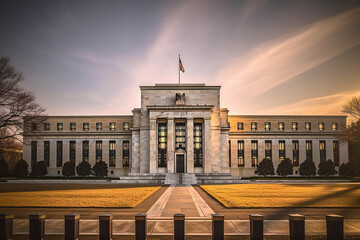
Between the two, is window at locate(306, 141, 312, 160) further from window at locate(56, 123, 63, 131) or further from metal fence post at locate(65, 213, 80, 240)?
metal fence post at locate(65, 213, 80, 240)

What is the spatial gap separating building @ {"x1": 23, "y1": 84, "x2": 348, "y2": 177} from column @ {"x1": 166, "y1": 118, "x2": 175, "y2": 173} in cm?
65

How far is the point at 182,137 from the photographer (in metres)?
65.7

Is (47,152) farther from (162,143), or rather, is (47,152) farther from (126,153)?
(162,143)

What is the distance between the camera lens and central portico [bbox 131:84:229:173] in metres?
63.9

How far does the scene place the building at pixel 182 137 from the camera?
65.2 meters

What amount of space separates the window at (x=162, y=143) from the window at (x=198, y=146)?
6844mm

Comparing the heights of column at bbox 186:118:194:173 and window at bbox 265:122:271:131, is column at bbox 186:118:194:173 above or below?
below

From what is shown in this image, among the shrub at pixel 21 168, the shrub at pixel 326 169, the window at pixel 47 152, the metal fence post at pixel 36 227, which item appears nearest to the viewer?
the metal fence post at pixel 36 227

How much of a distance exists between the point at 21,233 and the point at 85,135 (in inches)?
2678

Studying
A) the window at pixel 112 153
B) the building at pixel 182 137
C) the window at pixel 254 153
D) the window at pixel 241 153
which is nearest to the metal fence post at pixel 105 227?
the building at pixel 182 137

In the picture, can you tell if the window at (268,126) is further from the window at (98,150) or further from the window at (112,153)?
the window at (98,150)

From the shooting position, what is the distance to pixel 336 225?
10.0 metres

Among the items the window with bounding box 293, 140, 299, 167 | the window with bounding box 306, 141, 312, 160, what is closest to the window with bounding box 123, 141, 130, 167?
the window with bounding box 293, 140, 299, 167

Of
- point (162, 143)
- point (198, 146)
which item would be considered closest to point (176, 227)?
point (162, 143)
